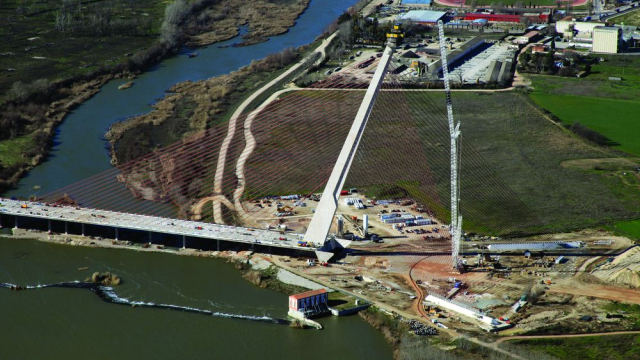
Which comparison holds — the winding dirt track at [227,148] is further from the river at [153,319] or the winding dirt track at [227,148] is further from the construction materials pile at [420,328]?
the construction materials pile at [420,328]

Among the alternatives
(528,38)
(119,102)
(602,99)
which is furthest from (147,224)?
(528,38)

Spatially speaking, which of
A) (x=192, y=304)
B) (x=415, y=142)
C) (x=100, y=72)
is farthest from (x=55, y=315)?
(x=100, y=72)

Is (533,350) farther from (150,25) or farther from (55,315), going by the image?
(150,25)

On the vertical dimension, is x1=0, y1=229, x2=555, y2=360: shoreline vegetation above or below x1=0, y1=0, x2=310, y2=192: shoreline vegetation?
below

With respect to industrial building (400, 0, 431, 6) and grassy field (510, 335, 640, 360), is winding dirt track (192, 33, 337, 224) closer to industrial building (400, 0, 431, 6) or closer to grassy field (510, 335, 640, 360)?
grassy field (510, 335, 640, 360)

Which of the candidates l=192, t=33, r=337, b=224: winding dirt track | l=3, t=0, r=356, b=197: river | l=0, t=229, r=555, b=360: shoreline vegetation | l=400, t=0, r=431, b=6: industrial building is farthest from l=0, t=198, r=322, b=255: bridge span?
l=400, t=0, r=431, b=6: industrial building

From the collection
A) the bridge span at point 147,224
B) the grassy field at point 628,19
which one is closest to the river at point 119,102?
the bridge span at point 147,224

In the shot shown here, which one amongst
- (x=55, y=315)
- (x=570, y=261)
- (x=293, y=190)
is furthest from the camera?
(x=293, y=190)
